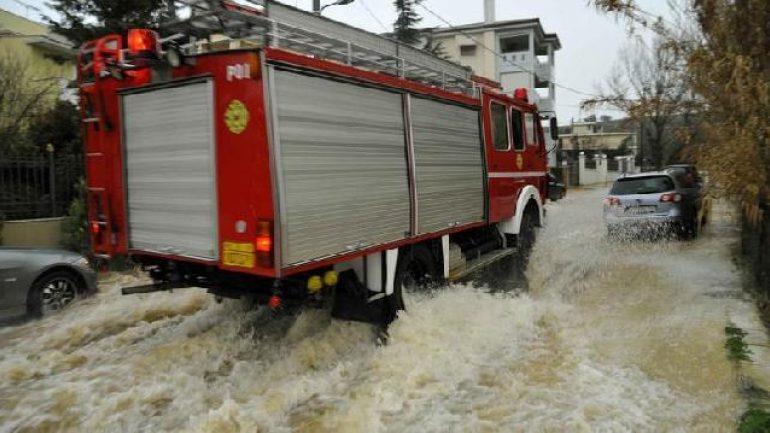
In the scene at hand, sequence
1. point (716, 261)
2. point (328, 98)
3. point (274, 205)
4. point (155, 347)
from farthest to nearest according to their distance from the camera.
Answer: point (716, 261) < point (155, 347) < point (328, 98) < point (274, 205)

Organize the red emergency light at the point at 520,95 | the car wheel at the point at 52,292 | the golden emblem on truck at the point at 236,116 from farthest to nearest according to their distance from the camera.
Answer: the red emergency light at the point at 520,95
the car wheel at the point at 52,292
the golden emblem on truck at the point at 236,116

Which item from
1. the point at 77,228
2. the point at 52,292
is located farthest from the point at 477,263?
the point at 77,228

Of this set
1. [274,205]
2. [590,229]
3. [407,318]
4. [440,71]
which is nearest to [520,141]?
[440,71]

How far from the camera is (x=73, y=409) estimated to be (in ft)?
14.5

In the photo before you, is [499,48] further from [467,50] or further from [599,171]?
[599,171]

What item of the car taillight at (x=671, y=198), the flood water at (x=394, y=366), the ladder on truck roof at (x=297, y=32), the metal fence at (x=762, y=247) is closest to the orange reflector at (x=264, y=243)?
the flood water at (x=394, y=366)

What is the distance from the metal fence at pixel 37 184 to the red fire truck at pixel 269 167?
18.7 feet

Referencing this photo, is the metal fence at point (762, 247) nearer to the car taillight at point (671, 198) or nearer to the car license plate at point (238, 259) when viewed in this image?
the car taillight at point (671, 198)

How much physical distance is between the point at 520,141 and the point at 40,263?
6.64 meters

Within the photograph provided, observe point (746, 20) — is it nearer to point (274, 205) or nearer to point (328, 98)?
point (328, 98)

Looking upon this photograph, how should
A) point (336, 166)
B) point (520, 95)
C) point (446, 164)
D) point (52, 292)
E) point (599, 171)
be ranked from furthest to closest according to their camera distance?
1. point (599, 171)
2. point (520, 95)
3. point (52, 292)
4. point (446, 164)
5. point (336, 166)

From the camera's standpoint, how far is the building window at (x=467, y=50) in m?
39.5

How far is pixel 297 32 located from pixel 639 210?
952 cm

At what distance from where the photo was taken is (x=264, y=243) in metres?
4.32
